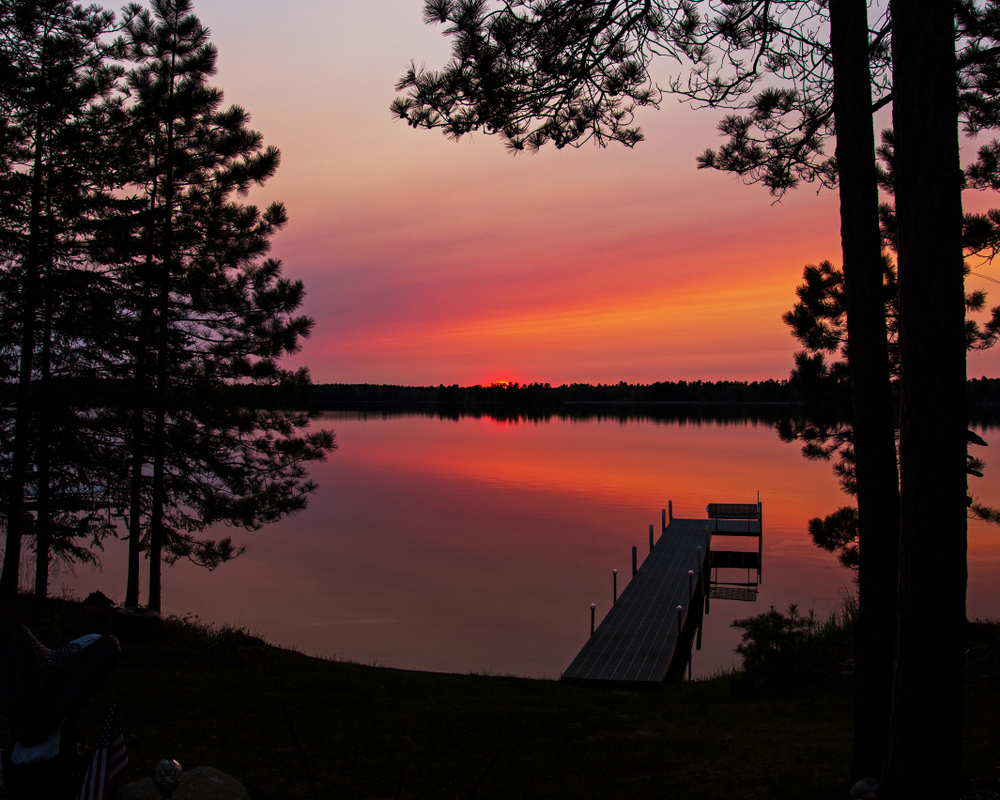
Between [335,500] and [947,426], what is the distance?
39.1 meters

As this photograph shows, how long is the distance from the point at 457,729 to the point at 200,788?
370 centimetres

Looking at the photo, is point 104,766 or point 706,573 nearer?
point 104,766

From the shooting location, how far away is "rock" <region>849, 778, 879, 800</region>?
4.71 meters

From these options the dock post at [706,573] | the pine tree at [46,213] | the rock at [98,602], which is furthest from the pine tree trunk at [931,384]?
the dock post at [706,573]

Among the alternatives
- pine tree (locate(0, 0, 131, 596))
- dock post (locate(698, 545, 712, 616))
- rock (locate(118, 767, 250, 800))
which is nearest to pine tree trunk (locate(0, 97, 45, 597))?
pine tree (locate(0, 0, 131, 596))

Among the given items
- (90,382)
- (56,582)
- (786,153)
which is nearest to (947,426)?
(786,153)

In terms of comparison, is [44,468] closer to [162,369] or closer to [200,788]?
[162,369]

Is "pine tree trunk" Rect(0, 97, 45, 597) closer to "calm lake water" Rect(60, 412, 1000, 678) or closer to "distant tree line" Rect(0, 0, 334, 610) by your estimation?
"distant tree line" Rect(0, 0, 334, 610)

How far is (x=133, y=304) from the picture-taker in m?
12.3

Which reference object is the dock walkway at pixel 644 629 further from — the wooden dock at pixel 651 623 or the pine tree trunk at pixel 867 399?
the pine tree trunk at pixel 867 399

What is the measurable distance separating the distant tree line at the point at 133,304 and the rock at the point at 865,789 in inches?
441

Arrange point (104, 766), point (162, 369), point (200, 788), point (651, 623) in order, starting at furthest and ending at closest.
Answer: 1. point (651, 623)
2. point (162, 369)
3. point (200, 788)
4. point (104, 766)

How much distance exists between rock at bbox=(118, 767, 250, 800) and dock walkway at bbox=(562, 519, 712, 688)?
9017 millimetres

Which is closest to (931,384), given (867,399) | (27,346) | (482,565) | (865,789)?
(867,399)
